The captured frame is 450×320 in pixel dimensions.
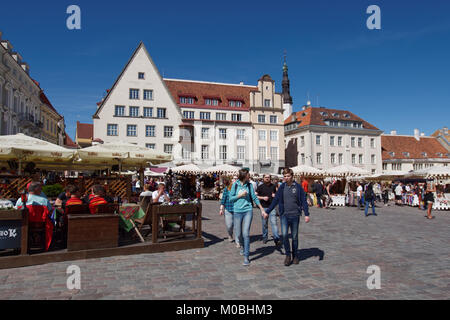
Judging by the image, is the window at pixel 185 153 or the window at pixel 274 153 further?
the window at pixel 274 153

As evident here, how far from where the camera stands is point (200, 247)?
7.63 meters

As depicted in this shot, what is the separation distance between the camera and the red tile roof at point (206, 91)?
46438 millimetres

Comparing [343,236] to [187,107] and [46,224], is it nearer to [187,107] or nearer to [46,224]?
[46,224]

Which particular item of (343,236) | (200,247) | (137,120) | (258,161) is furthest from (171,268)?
(258,161)

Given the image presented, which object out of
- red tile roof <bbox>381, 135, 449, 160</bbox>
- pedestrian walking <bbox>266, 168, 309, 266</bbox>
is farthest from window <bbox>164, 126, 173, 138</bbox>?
red tile roof <bbox>381, 135, 449, 160</bbox>

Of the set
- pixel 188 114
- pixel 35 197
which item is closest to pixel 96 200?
pixel 35 197

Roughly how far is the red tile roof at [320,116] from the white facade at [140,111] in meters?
23.9

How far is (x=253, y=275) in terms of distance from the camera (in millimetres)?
5465

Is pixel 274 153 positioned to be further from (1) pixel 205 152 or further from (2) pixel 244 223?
(2) pixel 244 223

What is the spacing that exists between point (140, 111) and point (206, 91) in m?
11.1

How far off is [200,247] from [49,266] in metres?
3.16

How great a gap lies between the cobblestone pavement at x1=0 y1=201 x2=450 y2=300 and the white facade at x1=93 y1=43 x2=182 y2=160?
3526cm

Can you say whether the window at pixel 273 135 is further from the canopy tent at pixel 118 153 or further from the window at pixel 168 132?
the canopy tent at pixel 118 153

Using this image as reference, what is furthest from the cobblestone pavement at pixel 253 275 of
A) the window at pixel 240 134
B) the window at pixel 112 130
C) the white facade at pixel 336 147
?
the white facade at pixel 336 147
